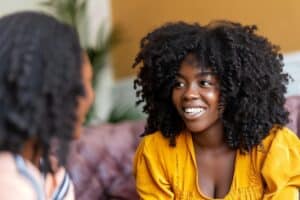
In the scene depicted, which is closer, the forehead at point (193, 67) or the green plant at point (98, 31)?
the forehead at point (193, 67)

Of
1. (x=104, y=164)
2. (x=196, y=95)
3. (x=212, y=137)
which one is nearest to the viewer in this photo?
(x=196, y=95)

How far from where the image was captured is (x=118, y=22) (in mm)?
4547

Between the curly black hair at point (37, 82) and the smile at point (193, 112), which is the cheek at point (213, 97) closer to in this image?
the smile at point (193, 112)

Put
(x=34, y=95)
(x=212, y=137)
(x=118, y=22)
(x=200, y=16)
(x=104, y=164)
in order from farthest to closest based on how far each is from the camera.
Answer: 1. (x=118, y=22)
2. (x=200, y=16)
3. (x=104, y=164)
4. (x=212, y=137)
5. (x=34, y=95)

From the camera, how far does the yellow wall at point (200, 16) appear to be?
11.6 feet

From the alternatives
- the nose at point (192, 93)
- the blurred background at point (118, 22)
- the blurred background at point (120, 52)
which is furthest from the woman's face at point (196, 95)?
the blurred background at point (118, 22)

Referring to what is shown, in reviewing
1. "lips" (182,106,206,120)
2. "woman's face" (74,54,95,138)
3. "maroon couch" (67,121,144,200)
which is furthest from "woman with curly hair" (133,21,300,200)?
"woman's face" (74,54,95,138)

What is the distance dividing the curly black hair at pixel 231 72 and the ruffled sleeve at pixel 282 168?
70mm

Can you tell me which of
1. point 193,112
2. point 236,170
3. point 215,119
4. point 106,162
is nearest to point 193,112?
point 193,112

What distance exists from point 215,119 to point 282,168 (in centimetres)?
28

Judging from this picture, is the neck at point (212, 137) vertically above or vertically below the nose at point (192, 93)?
below

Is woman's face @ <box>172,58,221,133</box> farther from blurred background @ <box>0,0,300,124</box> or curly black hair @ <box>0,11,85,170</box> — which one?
blurred background @ <box>0,0,300,124</box>

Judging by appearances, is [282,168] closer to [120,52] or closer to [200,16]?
[200,16]

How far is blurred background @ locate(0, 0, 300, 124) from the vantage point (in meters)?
3.91
